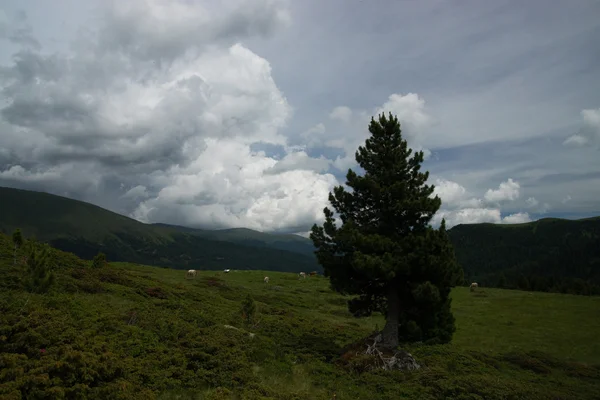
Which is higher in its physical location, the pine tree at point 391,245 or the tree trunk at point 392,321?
the pine tree at point 391,245

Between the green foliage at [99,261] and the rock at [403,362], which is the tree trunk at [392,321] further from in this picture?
the green foliage at [99,261]

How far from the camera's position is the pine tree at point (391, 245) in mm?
23688

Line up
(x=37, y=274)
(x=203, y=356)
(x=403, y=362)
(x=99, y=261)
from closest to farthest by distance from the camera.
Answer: (x=203, y=356)
(x=403, y=362)
(x=37, y=274)
(x=99, y=261)

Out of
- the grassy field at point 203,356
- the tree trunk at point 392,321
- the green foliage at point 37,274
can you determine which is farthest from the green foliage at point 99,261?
the tree trunk at point 392,321

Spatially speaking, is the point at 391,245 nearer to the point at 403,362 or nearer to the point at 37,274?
the point at 403,362

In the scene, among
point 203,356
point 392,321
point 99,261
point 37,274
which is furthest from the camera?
point 99,261

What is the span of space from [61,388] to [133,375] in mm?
3818

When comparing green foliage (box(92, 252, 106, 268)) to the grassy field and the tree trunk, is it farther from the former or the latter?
the tree trunk

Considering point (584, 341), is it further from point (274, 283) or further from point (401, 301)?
point (274, 283)

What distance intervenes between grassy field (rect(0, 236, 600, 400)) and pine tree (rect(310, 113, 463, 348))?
341 centimetres

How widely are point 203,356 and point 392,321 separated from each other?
13.5 meters

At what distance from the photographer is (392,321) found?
25469 mm

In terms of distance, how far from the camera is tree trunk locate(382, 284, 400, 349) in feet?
82.2

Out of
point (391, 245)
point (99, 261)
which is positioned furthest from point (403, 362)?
point (99, 261)
